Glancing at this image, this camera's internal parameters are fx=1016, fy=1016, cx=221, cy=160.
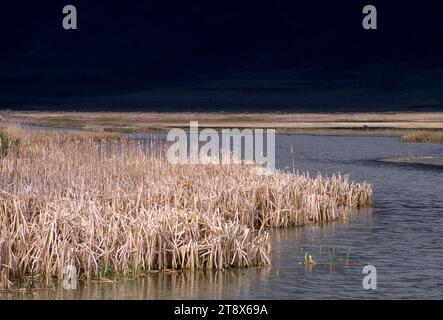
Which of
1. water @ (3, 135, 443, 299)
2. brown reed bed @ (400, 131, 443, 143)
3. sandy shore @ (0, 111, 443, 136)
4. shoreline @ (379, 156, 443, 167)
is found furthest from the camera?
sandy shore @ (0, 111, 443, 136)

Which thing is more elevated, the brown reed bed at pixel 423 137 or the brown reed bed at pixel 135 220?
the brown reed bed at pixel 423 137

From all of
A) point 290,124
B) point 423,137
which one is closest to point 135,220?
point 423,137

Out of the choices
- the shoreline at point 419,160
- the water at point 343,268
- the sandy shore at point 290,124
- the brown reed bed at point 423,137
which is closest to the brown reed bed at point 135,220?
the water at point 343,268

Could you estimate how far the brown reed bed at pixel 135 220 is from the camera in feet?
58.8

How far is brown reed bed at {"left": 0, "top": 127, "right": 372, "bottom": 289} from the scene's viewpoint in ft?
58.8

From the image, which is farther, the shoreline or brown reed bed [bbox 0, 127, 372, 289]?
the shoreline

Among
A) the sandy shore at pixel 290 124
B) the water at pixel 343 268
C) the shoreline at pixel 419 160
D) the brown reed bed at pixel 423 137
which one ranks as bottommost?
the water at pixel 343 268

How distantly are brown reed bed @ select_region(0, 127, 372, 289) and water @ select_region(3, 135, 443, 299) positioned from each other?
0.40 metres

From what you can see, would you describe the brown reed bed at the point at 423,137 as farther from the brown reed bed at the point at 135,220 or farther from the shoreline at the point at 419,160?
the brown reed bed at the point at 135,220

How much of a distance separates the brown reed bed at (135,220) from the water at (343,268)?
397 mm

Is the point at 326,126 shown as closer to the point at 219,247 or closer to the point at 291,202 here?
the point at 291,202

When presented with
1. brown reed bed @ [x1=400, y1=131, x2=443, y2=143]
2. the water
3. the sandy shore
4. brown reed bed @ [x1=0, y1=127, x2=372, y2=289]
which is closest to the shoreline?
the water

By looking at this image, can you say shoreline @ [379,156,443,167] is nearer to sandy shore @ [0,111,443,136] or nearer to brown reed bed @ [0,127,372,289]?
brown reed bed @ [0,127,372,289]
